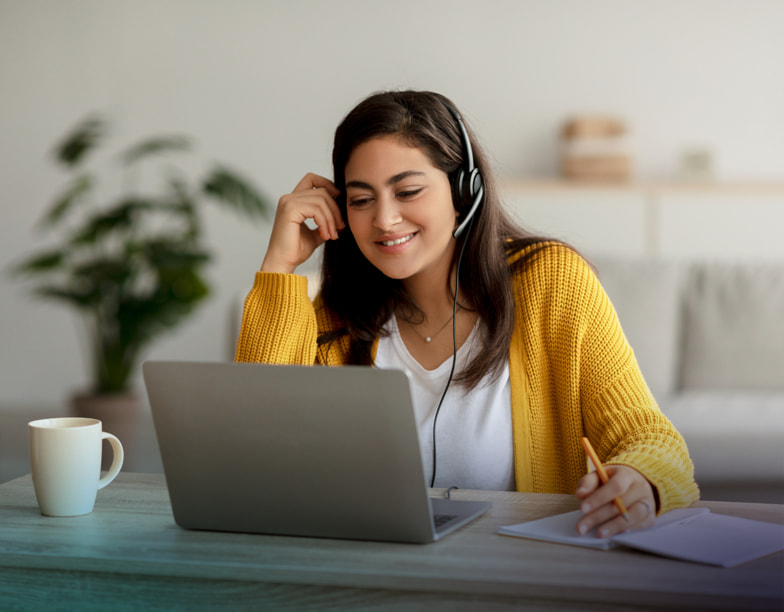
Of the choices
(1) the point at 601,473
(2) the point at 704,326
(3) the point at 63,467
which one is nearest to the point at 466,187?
(1) the point at 601,473

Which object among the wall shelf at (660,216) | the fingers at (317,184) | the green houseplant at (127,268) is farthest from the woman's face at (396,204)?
the wall shelf at (660,216)

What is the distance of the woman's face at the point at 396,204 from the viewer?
4.55 feet

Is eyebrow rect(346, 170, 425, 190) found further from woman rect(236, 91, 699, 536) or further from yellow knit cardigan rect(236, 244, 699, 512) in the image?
yellow knit cardigan rect(236, 244, 699, 512)

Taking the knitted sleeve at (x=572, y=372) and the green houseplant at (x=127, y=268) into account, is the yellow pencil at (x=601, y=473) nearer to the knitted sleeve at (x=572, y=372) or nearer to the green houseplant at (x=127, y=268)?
the knitted sleeve at (x=572, y=372)

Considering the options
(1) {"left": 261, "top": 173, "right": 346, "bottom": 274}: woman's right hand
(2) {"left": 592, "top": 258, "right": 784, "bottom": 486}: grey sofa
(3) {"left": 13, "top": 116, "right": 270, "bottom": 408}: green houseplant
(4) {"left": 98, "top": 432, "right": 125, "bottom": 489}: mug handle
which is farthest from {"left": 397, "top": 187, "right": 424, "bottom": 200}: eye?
(3) {"left": 13, "top": 116, "right": 270, "bottom": 408}: green houseplant

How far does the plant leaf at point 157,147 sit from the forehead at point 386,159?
6.88ft

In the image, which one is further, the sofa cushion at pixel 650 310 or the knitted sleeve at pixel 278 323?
the sofa cushion at pixel 650 310

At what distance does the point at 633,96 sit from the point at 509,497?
3201 mm

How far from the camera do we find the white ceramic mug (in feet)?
3.18

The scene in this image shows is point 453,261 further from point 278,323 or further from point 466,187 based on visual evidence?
point 278,323

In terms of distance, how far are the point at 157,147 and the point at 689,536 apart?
9.41ft

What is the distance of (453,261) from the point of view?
1565mm

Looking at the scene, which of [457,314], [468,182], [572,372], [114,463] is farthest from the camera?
[457,314]

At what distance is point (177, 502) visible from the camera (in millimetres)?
917
